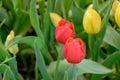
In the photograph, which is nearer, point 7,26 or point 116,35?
point 116,35

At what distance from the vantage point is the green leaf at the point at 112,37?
2.91 feet

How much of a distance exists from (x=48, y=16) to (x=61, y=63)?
0.45ft

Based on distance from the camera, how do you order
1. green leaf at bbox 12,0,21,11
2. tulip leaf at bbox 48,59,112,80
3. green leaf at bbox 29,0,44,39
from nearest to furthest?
tulip leaf at bbox 48,59,112,80 → green leaf at bbox 29,0,44,39 → green leaf at bbox 12,0,21,11

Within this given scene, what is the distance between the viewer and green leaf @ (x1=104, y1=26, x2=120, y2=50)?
0.89m

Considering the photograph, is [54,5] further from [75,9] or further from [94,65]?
[94,65]

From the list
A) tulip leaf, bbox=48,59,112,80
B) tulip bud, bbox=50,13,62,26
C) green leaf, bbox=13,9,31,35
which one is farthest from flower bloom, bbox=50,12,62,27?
green leaf, bbox=13,9,31,35

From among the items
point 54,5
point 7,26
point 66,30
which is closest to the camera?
point 66,30

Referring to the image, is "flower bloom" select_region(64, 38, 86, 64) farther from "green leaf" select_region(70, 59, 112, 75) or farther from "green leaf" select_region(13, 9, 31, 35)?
"green leaf" select_region(13, 9, 31, 35)

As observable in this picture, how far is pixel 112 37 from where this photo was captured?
897mm

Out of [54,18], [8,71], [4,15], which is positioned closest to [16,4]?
[4,15]

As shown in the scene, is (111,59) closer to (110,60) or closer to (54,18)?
(110,60)

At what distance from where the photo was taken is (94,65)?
31.4 inches

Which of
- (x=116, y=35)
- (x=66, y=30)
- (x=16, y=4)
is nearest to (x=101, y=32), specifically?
(x=116, y=35)

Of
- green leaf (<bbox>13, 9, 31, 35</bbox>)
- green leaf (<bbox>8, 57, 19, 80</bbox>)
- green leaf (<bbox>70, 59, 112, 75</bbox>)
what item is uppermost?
green leaf (<bbox>8, 57, 19, 80</bbox>)
